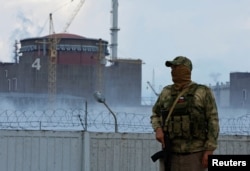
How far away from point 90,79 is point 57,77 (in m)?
5.10

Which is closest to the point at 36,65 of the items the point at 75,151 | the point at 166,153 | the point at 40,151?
the point at 75,151

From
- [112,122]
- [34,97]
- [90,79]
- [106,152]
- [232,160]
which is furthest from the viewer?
[90,79]

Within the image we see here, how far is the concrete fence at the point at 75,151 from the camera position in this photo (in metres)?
9.59

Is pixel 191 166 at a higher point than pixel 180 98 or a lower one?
lower

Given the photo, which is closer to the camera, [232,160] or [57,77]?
[232,160]

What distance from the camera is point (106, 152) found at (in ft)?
32.9

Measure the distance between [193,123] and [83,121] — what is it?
4.74m

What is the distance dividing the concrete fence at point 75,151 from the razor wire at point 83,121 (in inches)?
8.7

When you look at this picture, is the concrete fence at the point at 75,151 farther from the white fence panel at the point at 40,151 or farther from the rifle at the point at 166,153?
the rifle at the point at 166,153

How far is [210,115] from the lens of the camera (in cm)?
546

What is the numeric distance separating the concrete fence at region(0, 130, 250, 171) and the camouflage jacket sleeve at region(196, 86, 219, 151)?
458 centimetres

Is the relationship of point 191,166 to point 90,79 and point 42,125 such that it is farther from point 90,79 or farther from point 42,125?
point 90,79

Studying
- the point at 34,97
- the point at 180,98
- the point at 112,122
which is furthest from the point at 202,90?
the point at 34,97

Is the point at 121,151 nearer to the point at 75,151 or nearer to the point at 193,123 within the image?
the point at 75,151
